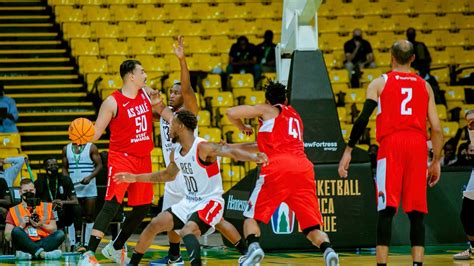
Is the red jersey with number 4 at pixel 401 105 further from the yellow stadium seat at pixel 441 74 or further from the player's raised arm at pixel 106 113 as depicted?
the yellow stadium seat at pixel 441 74

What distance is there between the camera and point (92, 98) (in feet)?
66.4

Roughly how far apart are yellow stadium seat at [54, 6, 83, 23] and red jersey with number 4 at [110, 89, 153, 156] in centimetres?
1156

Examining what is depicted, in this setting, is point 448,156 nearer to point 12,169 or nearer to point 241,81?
point 241,81

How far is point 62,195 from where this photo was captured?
48.6ft

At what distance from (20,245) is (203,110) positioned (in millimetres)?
6724

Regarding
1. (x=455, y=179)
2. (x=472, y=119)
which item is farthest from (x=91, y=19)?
(x=472, y=119)

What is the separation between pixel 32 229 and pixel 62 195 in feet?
3.43

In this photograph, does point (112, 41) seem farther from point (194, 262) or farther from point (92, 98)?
point (194, 262)

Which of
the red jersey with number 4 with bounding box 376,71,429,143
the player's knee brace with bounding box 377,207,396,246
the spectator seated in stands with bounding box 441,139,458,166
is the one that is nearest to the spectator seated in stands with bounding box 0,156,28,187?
the spectator seated in stands with bounding box 441,139,458,166

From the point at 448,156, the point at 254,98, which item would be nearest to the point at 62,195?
the point at 254,98

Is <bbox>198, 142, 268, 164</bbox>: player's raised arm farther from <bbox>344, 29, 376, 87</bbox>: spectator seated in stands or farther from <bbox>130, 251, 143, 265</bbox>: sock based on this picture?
<bbox>344, 29, 376, 87</bbox>: spectator seated in stands

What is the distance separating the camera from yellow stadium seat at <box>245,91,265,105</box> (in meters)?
19.5

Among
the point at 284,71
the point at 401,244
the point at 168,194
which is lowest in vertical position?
the point at 401,244

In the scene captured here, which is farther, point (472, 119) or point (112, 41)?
point (112, 41)
